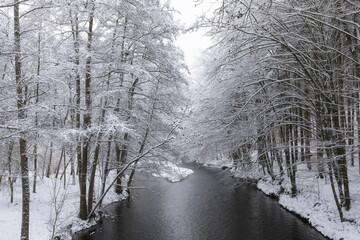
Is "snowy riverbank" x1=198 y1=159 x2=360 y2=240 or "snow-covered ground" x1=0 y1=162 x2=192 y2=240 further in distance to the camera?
"snow-covered ground" x1=0 y1=162 x2=192 y2=240

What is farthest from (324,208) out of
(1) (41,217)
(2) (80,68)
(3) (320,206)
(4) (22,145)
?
(1) (41,217)

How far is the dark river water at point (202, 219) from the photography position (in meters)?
10.6

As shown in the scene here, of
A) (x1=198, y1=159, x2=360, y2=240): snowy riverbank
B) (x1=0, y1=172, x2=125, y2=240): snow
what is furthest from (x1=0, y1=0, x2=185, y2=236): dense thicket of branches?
(x1=198, y1=159, x2=360, y2=240): snowy riverbank

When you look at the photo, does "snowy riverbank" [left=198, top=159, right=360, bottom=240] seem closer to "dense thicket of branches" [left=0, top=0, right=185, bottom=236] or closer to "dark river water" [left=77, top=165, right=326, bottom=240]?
"dark river water" [left=77, top=165, right=326, bottom=240]

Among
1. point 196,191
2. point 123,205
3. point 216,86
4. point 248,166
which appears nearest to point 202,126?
point 216,86

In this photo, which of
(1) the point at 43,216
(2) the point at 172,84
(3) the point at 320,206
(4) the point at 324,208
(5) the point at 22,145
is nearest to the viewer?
(5) the point at 22,145

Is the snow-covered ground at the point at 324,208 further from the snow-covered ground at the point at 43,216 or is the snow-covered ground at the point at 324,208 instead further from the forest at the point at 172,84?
the snow-covered ground at the point at 43,216

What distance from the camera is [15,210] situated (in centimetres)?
1195

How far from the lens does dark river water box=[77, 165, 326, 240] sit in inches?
417

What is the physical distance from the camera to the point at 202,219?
1280 centimetres

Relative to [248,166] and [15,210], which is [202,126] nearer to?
→ [248,166]

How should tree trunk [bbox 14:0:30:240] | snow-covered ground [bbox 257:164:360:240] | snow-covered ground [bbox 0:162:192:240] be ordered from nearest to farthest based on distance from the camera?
tree trunk [bbox 14:0:30:240]
snow-covered ground [bbox 257:164:360:240]
snow-covered ground [bbox 0:162:192:240]

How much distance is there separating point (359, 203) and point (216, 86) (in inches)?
311

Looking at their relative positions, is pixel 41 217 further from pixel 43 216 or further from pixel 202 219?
pixel 202 219
